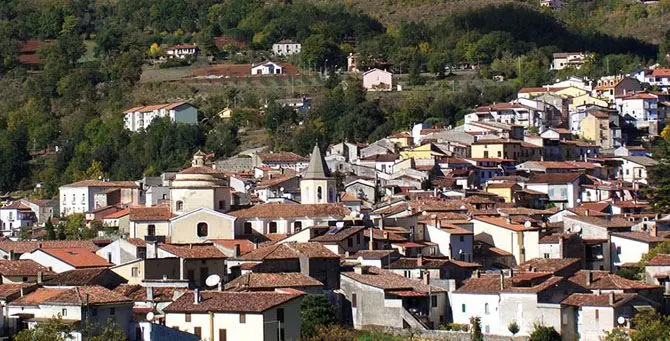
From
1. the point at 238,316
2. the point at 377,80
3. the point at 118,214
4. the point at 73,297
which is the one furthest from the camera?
the point at 377,80

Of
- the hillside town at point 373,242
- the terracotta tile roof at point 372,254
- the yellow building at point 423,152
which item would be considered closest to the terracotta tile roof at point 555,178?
the hillside town at point 373,242

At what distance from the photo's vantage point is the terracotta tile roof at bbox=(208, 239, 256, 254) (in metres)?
51.8

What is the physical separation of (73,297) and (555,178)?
33.9m

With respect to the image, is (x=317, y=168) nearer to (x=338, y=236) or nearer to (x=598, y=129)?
(x=338, y=236)

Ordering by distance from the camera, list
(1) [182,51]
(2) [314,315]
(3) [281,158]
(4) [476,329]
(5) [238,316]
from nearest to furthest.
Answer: (5) [238,316], (2) [314,315], (4) [476,329], (3) [281,158], (1) [182,51]

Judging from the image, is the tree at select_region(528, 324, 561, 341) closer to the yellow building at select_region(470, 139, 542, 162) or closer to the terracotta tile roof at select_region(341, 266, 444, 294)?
the terracotta tile roof at select_region(341, 266, 444, 294)

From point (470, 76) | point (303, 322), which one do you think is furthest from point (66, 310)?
point (470, 76)

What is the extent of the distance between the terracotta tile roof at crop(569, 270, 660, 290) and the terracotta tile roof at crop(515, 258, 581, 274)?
1.34m

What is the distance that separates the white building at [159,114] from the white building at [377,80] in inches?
408

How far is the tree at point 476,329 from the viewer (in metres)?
43.4

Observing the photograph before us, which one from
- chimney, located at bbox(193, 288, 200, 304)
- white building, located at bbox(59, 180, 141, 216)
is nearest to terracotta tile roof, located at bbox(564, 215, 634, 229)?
chimney, located at bbox(193, 288, 200, 304)

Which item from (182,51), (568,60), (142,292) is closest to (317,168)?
(142,292)

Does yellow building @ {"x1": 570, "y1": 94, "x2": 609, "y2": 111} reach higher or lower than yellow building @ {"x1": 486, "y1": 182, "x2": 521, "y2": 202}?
higher

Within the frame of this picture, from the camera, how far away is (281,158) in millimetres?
80938
